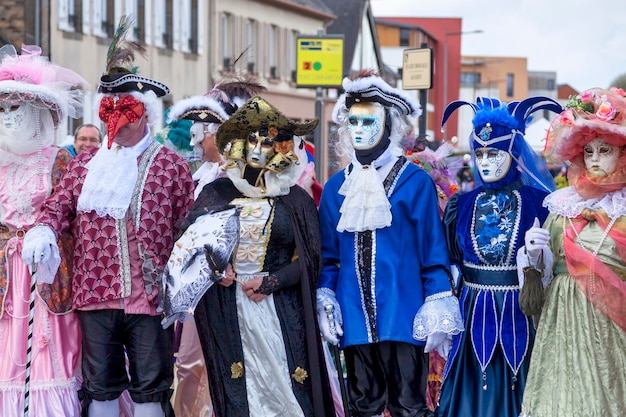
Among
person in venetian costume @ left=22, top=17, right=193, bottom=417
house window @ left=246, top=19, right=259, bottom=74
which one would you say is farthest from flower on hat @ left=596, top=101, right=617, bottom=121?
house window @ left=246, top=19, right=259, bottom=74

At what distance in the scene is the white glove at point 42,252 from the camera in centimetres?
611

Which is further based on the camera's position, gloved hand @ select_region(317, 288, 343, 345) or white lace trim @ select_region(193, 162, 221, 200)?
white lace trim @ select_region(193, 162, 221, 200)

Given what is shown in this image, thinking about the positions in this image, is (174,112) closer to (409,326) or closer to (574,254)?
(409,326)

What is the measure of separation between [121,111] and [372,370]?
206 centimetres

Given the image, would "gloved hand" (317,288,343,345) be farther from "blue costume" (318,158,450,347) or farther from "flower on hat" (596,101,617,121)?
"flower on hat" (596,101,617,121)

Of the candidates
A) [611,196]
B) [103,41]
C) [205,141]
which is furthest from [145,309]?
[103,41]

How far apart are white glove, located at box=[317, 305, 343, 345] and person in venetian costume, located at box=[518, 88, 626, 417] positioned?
105 centimetres

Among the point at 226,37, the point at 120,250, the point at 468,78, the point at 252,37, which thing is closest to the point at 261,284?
the point at 120,250

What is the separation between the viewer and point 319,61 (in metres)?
13.0

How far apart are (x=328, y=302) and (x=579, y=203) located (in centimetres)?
146

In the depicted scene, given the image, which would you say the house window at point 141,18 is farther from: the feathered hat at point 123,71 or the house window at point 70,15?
the feathered hat at point 123,71

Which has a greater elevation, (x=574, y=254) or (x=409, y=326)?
(x=574, y=254)

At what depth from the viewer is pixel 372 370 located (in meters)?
6.24

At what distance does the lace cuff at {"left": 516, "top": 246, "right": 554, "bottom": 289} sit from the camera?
5895 millimetres
